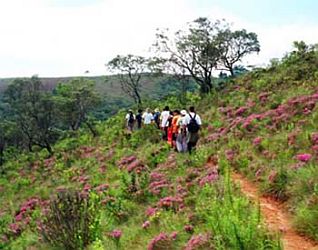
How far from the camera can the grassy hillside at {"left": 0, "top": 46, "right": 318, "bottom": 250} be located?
8.12 meters

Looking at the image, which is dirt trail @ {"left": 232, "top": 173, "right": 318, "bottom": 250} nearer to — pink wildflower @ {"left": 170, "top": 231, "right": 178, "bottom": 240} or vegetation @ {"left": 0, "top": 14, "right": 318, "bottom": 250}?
vegetation @ {"left": 0, "top": 14, "right": 318, "bottom": 250}

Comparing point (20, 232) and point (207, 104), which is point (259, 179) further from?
point (207, 104)

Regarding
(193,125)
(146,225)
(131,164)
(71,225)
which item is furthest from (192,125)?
(71,225)

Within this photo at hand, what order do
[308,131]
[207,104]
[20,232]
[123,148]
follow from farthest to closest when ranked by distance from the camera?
1. [207,104]
2. [123,148]
3. [20,232]
4. [308,131]

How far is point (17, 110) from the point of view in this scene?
38375 millimetres

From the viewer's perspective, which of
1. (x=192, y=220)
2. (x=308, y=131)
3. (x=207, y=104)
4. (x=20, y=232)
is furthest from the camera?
(x=207, y=104)

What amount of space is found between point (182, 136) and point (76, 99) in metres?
30.1

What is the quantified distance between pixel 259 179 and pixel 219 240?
4170 mm

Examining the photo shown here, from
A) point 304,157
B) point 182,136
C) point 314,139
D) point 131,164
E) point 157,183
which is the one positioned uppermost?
point 314,139

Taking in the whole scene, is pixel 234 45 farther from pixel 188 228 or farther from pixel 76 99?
pixel 188 228

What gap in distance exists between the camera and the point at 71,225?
1033 centimetres

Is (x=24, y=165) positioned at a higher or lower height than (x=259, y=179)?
lower

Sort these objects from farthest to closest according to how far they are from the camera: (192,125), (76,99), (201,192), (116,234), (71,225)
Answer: (76,99), (192,125), (201,192), (71,225), (116,234)

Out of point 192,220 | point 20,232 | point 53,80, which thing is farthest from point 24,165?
point 53,80
